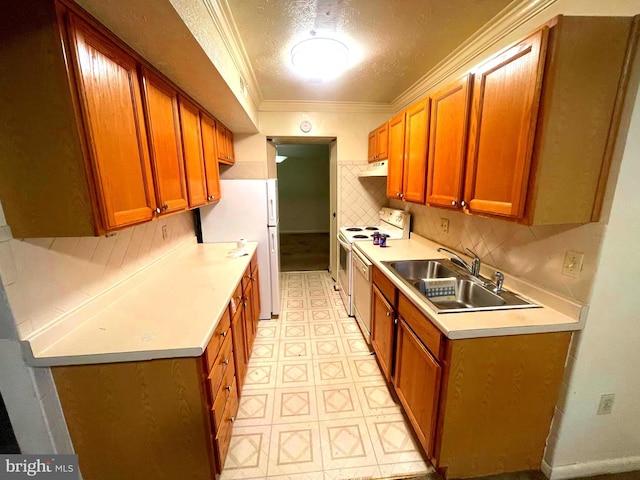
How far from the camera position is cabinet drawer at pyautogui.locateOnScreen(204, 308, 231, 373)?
1.14m

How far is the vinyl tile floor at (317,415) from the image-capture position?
141cm

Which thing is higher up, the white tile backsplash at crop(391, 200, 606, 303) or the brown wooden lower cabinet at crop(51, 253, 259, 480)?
the white tile backsplash at crop(391, 200, 606, 303)

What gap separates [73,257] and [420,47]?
244cm

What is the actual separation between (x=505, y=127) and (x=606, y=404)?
56.1 inches

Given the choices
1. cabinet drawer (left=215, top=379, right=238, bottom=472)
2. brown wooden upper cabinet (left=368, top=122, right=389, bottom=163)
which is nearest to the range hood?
brown wooden upper cabinet (left=368, top=122, right=389, bottom=163)

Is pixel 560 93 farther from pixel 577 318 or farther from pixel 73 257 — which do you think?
pixel 73 257

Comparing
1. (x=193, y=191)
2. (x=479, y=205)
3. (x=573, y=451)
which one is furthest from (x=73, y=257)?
(x=573, y=451)

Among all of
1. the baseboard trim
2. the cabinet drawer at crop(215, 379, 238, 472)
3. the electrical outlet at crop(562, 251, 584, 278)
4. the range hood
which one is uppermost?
the range hood

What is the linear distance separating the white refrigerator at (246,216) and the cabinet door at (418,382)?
5.21 feet

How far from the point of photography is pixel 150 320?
1232 mm

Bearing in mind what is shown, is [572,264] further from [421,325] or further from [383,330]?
[383,330]

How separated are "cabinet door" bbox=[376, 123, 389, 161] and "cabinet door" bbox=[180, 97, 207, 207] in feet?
5.67

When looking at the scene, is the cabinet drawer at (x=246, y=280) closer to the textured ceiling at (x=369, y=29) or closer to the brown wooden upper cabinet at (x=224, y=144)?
the brown wooden upper cabinet at (x=224, y=144)

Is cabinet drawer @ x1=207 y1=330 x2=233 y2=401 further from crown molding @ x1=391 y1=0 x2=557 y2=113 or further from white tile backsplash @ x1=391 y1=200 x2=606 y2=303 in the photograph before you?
crown molding @ x1=391 y1=0 x2=557 y2=113
